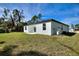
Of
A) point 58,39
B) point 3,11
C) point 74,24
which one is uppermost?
point 3,11

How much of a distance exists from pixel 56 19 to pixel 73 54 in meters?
0.57

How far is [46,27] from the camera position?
3248 mm

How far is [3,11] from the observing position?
3.18 metres

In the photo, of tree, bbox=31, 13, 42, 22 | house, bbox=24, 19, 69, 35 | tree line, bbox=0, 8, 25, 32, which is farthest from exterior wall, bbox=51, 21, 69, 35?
tree line, bbox=0, 8, 25, 32

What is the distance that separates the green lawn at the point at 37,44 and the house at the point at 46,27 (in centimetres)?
7

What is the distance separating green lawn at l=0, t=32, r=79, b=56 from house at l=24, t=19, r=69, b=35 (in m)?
0.07

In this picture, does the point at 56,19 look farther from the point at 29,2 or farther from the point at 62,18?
the point at 29,2

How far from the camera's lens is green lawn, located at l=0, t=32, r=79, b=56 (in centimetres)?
315

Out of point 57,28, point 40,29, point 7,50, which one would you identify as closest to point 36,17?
point 40,29

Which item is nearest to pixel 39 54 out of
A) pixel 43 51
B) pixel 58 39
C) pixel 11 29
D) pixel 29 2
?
pixel 43 51

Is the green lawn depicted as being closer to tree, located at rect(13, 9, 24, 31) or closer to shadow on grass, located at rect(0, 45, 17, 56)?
shadow on grass, located at rect(0, 45, 17, 56)

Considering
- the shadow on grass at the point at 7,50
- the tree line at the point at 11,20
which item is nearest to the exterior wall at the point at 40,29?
the tree line at the point at 11,20

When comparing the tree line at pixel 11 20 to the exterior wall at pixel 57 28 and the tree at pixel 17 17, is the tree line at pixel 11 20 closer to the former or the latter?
the tree at pixel 17 17

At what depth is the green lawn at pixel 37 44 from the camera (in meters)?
3.15
